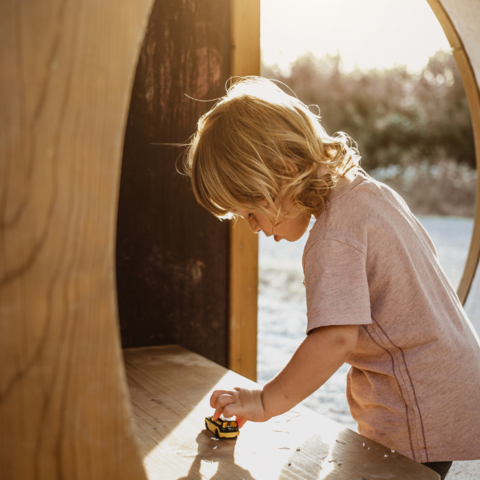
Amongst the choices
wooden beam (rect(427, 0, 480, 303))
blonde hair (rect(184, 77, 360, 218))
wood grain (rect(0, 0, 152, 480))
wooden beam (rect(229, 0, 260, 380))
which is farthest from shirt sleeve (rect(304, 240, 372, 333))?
wooden beam (rect(427, 0, 480, 303))

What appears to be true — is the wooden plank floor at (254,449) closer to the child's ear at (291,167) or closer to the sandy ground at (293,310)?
the child's ear at (291,167)

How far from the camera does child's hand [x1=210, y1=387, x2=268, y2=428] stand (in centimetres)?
104

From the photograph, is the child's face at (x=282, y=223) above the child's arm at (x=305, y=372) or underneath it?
above

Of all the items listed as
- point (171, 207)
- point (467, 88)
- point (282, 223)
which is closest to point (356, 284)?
point (282, 223)

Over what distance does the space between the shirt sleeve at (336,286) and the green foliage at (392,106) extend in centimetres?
1487

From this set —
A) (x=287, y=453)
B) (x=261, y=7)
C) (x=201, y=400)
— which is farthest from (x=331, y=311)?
(x=261, y=7)

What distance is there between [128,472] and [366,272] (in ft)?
2.24

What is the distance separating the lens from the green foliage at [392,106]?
50.8 feet

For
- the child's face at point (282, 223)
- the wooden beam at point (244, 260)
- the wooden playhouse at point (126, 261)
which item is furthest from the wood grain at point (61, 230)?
the wooden beam at point (244, 260)

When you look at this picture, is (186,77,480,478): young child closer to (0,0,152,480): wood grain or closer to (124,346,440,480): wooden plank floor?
(124,346,440,480): wooden plank floor

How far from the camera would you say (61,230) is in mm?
527

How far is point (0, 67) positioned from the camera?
49cm

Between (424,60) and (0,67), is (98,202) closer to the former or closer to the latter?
(0,67)

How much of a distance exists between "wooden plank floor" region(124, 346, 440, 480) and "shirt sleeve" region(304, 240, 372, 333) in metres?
0.24
